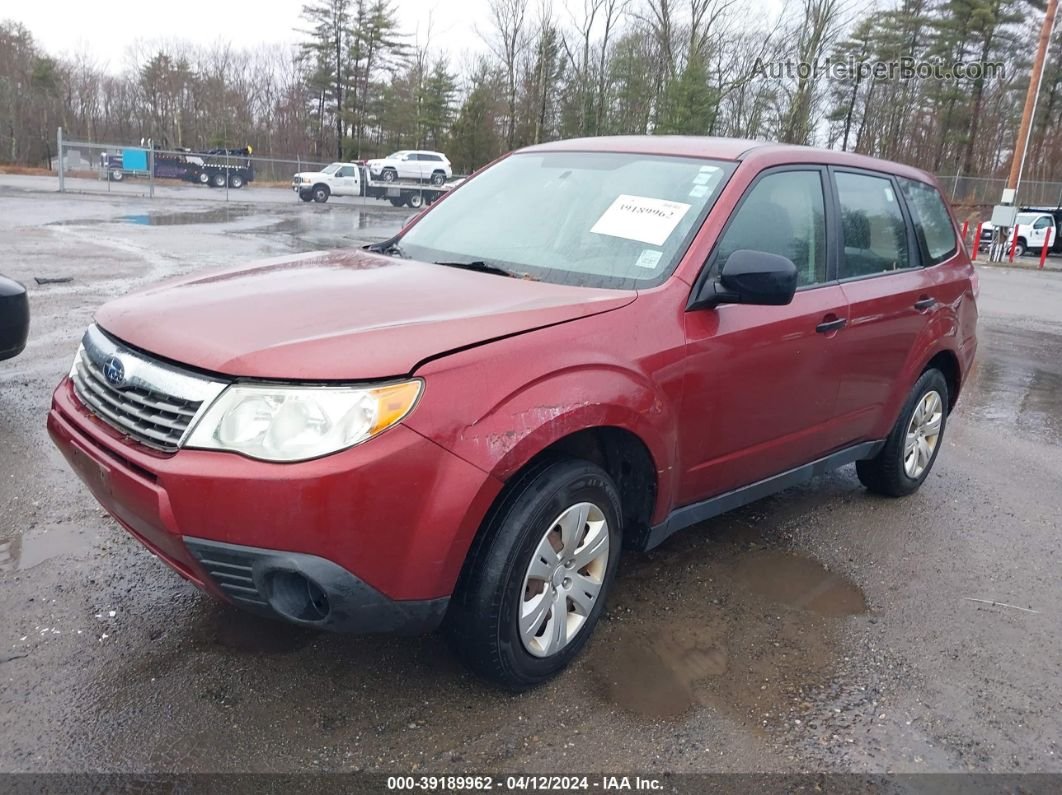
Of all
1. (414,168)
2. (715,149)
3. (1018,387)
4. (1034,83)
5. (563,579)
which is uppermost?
(1034,83)

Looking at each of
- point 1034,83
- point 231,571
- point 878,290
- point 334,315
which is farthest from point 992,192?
point 231,571

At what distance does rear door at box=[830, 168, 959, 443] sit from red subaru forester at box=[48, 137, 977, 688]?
0.07ft

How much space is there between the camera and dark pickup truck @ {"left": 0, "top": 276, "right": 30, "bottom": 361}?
5160 mm

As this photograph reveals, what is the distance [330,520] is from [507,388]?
0.63 meters

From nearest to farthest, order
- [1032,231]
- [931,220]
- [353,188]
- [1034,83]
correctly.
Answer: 1. [931,220]
2. [1034,83]
3. [1032,231]
4. [353,188]

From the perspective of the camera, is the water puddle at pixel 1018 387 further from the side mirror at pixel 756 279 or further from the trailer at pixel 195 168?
the trailer at pixel 195 168

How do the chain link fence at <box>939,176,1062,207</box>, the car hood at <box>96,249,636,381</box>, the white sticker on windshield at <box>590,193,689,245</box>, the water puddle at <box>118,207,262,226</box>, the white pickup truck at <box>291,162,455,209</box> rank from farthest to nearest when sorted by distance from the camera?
the chain link fence at <box>939,176,1062,207</box> → the white pickup truck at <box>291,162,455,209</box> → the water puddle at <box>118,207,262,226</box> → the white sticker on windshield at <box>590,193,689,245</box> → the car hood at <box>96,249,636,381</box>

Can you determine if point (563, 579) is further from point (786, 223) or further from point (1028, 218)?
point (1028, 218)

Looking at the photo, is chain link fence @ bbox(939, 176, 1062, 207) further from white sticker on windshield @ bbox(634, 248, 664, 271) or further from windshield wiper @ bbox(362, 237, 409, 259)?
white sticker on windshield @ bbox(634, 248, 664, 271)

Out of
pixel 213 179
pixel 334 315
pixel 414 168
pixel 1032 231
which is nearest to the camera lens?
pixel 334 315

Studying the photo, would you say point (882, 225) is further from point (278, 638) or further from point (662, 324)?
point (278, 638)

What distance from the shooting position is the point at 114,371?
2.60 m

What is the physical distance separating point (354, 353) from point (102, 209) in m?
23.4

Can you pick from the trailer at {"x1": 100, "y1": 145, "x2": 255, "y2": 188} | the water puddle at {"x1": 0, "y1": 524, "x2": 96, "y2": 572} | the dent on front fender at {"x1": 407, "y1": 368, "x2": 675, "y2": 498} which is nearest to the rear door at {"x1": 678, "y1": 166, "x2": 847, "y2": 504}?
the dent on front fender at {"x1": 407, "y1": 368, "x2": 675, "y2": 498}
